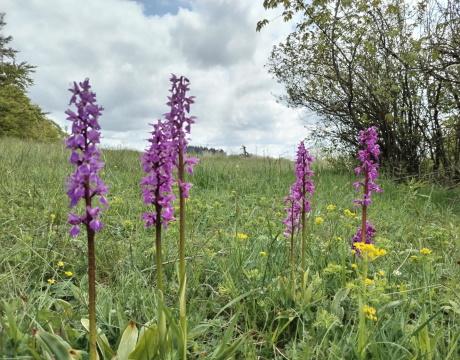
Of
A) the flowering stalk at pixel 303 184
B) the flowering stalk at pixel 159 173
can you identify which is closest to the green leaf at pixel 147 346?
the flowering stalk at pixel 159 173

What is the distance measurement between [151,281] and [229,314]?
2.36 feet

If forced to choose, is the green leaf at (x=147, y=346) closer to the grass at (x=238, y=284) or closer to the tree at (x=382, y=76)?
the grass at (x=238, y=284)

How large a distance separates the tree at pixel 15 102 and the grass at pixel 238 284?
104ft

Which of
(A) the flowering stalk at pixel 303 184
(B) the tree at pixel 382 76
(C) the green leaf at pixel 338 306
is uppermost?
(B) the tree at pixel 382 76

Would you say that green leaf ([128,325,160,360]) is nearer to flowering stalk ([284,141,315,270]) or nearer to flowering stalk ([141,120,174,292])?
flowering stalk ([141,120,174,292])

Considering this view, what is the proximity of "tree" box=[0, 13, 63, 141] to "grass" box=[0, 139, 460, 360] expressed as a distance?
31662 mm

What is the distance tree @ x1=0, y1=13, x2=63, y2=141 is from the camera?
34.5 m

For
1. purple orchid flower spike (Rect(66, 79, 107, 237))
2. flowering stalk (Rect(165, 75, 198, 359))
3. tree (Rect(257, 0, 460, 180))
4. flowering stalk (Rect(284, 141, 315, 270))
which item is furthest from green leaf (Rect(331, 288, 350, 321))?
tree (Rect(257, 0, 460, 180))

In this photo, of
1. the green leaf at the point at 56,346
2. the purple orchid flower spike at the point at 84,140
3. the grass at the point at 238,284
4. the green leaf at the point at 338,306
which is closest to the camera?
the purple orchid flower spike at the point at 84,140

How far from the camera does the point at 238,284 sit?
2.98 meters

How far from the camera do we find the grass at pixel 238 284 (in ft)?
7.39

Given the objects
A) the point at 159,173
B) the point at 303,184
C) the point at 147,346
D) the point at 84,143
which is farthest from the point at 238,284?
the point at 84,143

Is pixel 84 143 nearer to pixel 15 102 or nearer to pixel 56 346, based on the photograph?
pixel 56 346

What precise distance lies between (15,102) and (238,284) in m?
36.4
